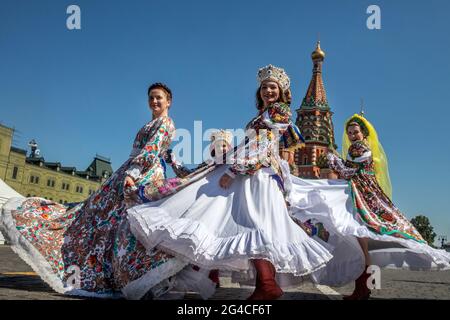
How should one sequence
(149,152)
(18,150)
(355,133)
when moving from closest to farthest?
1. (149,152)
2. (355,133)
3. (18,150)

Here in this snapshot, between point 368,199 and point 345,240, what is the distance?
0.57 meters

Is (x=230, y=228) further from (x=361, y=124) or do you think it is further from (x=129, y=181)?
(x=361, y=124)

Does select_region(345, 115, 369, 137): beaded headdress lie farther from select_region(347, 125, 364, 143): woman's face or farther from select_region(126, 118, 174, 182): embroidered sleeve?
select_region(126, 118, 174, 182): embroidered sleeve

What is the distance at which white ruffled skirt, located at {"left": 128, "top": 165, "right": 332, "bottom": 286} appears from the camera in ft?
9.15

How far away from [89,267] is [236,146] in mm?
1898

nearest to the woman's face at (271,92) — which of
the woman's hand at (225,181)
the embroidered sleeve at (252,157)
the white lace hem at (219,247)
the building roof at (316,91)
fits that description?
the embroidered sleeve at (252,157)

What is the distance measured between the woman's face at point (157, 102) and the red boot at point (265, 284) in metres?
2.00

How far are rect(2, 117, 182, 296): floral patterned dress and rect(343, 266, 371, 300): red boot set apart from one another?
2136mm

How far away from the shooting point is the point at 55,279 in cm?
337

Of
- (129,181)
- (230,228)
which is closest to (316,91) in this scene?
(129,181)

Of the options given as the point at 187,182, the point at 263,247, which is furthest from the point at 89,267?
the point at 263,247

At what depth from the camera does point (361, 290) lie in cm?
387

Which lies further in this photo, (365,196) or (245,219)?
(365,196)
